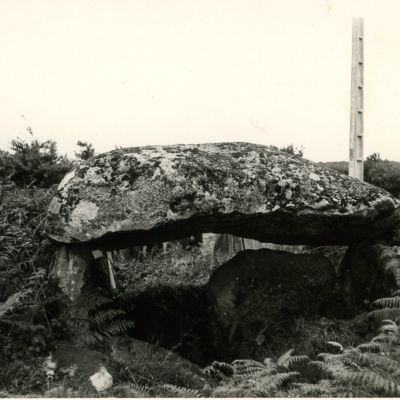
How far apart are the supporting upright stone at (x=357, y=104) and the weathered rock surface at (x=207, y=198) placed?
2.81 m

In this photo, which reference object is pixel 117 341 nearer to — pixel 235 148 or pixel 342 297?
pixel 235 148

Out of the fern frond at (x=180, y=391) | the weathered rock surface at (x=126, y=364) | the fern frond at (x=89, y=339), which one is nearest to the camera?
the fern frond at (x=180, y=391)

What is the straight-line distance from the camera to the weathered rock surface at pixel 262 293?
764 centimetres

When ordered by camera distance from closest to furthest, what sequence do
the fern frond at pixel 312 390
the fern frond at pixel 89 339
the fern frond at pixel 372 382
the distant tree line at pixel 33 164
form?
the fern frond at pixel 372 382 → the fern frond at pixel 312 390 → the fern frond at pixel 89 339 → the distant tree line at pixel 33 164

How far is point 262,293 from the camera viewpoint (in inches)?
307

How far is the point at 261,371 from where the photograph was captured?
500 centimetres

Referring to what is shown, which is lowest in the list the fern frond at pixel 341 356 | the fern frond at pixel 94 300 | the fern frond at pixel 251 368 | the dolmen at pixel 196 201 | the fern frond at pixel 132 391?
the fern frond at pixel 132 391

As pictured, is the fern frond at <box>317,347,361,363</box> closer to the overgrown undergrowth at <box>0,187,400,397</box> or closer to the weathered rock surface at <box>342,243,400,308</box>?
the overgrown undergrowth at <box>0,187,400,397</box>

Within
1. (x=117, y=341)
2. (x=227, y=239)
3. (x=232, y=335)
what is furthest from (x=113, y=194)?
(x=227, y=239)

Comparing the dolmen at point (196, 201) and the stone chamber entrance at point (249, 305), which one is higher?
the dolmen at point (196, 201)

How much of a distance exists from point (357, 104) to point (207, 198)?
4988 millimetres

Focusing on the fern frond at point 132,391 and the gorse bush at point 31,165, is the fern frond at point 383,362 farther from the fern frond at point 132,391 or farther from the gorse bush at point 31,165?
the gorse bush at point 31,165

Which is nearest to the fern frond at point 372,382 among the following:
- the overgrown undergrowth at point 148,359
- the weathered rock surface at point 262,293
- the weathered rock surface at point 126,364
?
the overgrown undergrowth at point 148,359

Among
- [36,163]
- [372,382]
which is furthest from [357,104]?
[372,382]
